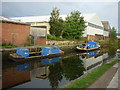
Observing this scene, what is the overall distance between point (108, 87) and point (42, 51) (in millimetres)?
16412

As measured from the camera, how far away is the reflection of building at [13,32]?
84.0ft

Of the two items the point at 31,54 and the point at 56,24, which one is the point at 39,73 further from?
the point at 56,24

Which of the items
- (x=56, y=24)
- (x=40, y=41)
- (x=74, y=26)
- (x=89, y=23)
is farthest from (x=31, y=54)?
(x=89, y=23)

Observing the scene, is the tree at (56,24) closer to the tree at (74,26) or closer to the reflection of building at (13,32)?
the tree at (74,26)

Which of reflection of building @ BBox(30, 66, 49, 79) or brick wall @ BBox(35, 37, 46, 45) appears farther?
brick wall @ BBox(35, 37, 46, 45)

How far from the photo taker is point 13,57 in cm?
1816

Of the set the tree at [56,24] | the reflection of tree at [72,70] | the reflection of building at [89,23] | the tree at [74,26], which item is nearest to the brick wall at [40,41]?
the tree at [56,24]

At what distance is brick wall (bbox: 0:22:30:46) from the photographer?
25.8 m

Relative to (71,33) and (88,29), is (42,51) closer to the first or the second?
(71,33)

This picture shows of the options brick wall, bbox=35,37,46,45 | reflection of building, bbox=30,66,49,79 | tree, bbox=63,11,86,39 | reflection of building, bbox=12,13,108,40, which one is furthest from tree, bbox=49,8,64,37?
reflection of building, bbox=30,66,49,79

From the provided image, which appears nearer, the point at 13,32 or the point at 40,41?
the point at 13,32

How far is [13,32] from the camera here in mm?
27109

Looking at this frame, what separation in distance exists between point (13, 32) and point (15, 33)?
49 centimetres

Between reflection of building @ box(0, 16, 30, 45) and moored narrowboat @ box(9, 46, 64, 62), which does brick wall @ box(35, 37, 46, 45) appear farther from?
moored narrowboat @ box(9, 46, 64, 62)
